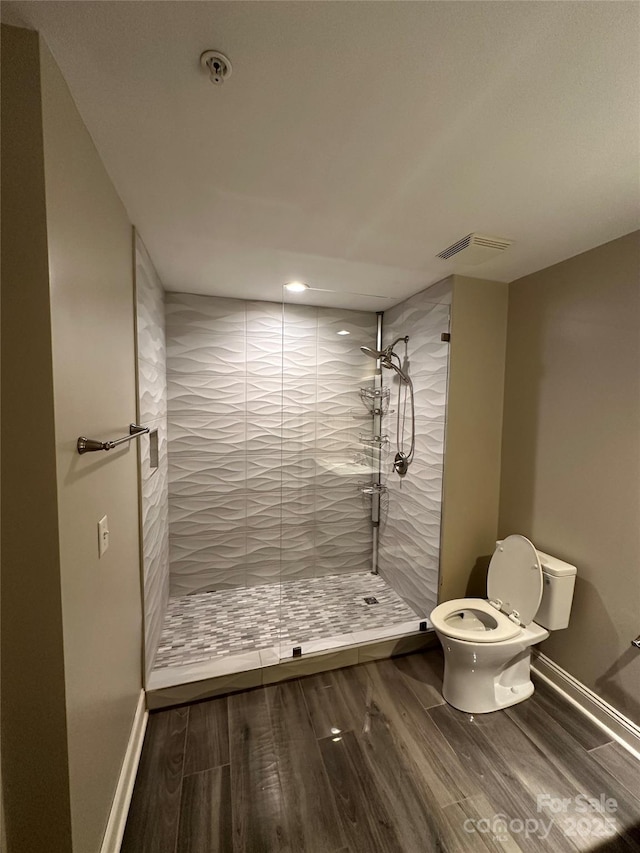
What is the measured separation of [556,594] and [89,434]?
219 centimetres

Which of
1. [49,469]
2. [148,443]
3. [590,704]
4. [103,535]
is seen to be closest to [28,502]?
[49,469]

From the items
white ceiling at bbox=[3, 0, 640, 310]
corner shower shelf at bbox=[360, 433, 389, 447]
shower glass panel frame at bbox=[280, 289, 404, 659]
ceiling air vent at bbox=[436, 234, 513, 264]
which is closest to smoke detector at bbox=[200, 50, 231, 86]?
white ceiling at bbox=[3, 0, 640, 310]

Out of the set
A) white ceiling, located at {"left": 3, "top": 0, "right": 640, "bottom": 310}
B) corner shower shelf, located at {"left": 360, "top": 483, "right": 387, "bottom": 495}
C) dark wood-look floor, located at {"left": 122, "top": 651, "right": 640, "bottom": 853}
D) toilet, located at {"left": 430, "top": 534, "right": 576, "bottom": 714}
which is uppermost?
white ceiling, located at {"left": 3, "top": 0, "right": 640, "bottom": 310}

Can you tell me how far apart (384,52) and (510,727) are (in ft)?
8.56

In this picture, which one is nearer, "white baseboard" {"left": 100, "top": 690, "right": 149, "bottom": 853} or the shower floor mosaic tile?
"white baseboard" {"left": 100, "top": 690, "right": 149, "bottom": 853}

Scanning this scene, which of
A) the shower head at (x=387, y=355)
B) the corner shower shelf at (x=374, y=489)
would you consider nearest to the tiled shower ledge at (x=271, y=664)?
the corner shower shelf at (x=374, y=489)

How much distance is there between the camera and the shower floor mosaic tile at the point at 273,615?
219cm

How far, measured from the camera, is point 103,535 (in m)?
1.15

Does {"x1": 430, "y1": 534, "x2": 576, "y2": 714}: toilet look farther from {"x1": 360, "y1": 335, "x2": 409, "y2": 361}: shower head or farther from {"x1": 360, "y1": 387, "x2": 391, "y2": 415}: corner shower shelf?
{"x1": 360, "y1": 335, "x2": 409, "y2": 361}: shower head

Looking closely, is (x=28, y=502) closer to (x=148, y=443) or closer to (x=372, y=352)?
(x=148, y=443)

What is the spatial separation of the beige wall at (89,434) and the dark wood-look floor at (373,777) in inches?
13.5

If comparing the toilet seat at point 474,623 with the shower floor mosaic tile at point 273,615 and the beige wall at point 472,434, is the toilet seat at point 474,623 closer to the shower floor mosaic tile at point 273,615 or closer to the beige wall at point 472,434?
the beige wall at point 472,434

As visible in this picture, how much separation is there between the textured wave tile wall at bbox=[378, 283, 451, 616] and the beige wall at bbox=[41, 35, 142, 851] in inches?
70.6

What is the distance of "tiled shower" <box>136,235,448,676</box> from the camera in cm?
256
